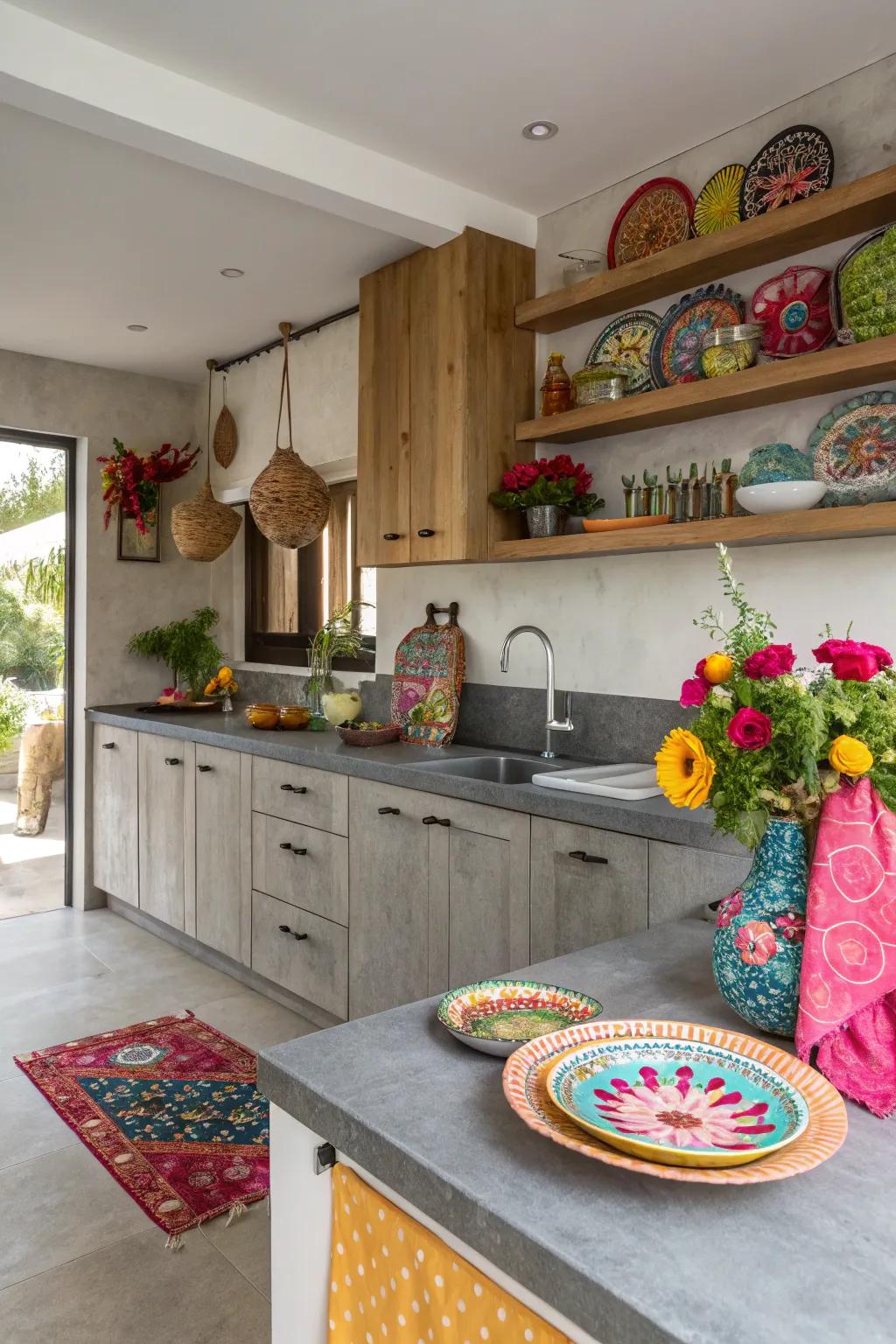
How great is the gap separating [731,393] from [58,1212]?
8.36ft

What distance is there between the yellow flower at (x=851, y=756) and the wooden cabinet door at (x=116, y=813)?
148 inches

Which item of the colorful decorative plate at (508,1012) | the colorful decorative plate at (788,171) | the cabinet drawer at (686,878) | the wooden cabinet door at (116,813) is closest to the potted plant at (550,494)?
the colorful decorative plate at (788,171)

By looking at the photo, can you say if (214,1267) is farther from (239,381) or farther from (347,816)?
(239,381)

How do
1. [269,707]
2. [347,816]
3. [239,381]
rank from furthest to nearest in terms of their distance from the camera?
[239,381]
[269,707]
[347,816]

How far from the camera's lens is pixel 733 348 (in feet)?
8.14

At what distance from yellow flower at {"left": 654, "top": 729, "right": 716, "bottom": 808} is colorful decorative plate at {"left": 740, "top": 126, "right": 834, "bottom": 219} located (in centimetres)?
179

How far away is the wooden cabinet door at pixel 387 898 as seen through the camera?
9.29 ft

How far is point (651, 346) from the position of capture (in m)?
2.79

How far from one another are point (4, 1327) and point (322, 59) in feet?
9.23

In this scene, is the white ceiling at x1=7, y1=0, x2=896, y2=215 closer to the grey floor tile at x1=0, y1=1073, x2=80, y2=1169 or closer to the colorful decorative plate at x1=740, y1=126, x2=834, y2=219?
the colorful decorative plate at x1=740, y1=126, x2=834, y2=219

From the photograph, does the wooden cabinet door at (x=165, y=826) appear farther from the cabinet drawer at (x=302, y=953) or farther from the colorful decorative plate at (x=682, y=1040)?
the colorful decorative plate at (x=682, y=1040)

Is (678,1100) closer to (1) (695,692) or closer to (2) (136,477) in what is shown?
(1) (695,692)

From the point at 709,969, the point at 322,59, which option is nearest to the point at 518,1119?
the point at 709,969

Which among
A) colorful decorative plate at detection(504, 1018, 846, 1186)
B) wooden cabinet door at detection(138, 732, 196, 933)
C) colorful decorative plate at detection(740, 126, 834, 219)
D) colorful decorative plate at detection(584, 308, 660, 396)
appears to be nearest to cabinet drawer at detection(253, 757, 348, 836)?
wooden cabinet door at detection(138, 732, 196, 933)
